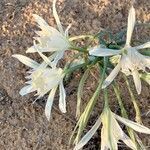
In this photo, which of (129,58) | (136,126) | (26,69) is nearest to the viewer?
(129,58)

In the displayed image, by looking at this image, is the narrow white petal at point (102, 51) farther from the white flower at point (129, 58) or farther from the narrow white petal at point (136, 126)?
the narrow white petal at point (136, 126)

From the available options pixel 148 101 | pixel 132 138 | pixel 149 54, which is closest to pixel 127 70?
pixel 149 54

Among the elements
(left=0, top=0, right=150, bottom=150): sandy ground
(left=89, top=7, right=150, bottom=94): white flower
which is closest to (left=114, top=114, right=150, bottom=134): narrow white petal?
(left=89, top=7, right=150, bottom=94): white flower

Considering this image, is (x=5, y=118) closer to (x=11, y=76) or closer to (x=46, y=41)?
(x=11, y=76)

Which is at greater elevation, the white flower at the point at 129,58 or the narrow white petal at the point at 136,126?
the white flower at the point at 129,58

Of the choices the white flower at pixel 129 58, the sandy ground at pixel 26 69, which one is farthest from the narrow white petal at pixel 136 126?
the sandy ground at pixel 26 69

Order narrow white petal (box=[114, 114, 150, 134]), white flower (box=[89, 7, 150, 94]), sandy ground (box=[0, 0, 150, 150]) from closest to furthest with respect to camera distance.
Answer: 1. white flower (box=[89, 7, 150, 94])
2. narrow white petal (box=[114, 114, 150, 134])
3. sandy ground (box=[0, 0, 150, 150])

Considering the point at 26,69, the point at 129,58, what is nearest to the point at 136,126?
the point at 129,58

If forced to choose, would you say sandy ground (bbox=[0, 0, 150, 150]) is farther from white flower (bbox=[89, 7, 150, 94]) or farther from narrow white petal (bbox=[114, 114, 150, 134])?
white flower (bbox=[89, 7, 150, 94])

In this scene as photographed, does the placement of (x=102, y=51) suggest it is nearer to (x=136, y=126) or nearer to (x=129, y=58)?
(x=129, y=58)
